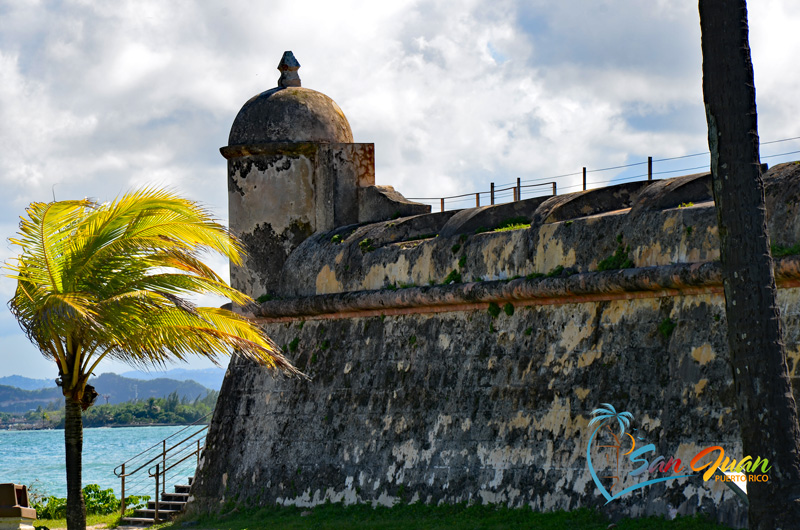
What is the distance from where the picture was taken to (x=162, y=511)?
16734mm

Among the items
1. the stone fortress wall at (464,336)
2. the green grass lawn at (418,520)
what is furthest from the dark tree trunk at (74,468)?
the stone fortress wall at (464,336)

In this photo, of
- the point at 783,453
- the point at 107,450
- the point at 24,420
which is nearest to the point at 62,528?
the point at 783,453

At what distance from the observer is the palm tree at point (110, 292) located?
1071 cm

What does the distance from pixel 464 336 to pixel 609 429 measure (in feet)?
8.91

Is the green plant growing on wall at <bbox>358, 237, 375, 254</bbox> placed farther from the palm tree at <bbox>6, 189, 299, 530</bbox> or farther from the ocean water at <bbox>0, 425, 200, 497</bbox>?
the ocean water at <bbox>0, 425, 200, 497</bbox>

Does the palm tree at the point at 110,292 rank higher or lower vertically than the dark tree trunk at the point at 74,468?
higher

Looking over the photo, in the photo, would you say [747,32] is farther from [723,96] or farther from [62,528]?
[62,528]

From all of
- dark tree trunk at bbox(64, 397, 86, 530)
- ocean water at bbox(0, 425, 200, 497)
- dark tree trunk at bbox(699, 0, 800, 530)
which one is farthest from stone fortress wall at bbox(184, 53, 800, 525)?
ocean water at bbox(0, 425, 200, 497)

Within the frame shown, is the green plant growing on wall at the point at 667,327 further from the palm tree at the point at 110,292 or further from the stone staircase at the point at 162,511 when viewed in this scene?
the stone staircase at the point at 162,511

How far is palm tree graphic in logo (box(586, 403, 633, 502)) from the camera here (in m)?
11.1

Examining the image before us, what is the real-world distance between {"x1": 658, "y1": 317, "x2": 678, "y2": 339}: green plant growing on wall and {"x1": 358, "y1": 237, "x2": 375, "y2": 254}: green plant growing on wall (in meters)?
5.22

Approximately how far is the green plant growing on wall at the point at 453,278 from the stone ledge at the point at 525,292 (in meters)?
0.13

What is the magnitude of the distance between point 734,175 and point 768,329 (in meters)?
1.02

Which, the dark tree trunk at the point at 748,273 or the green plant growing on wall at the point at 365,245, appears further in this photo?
the green plant growing on wall at the point at 365,245
